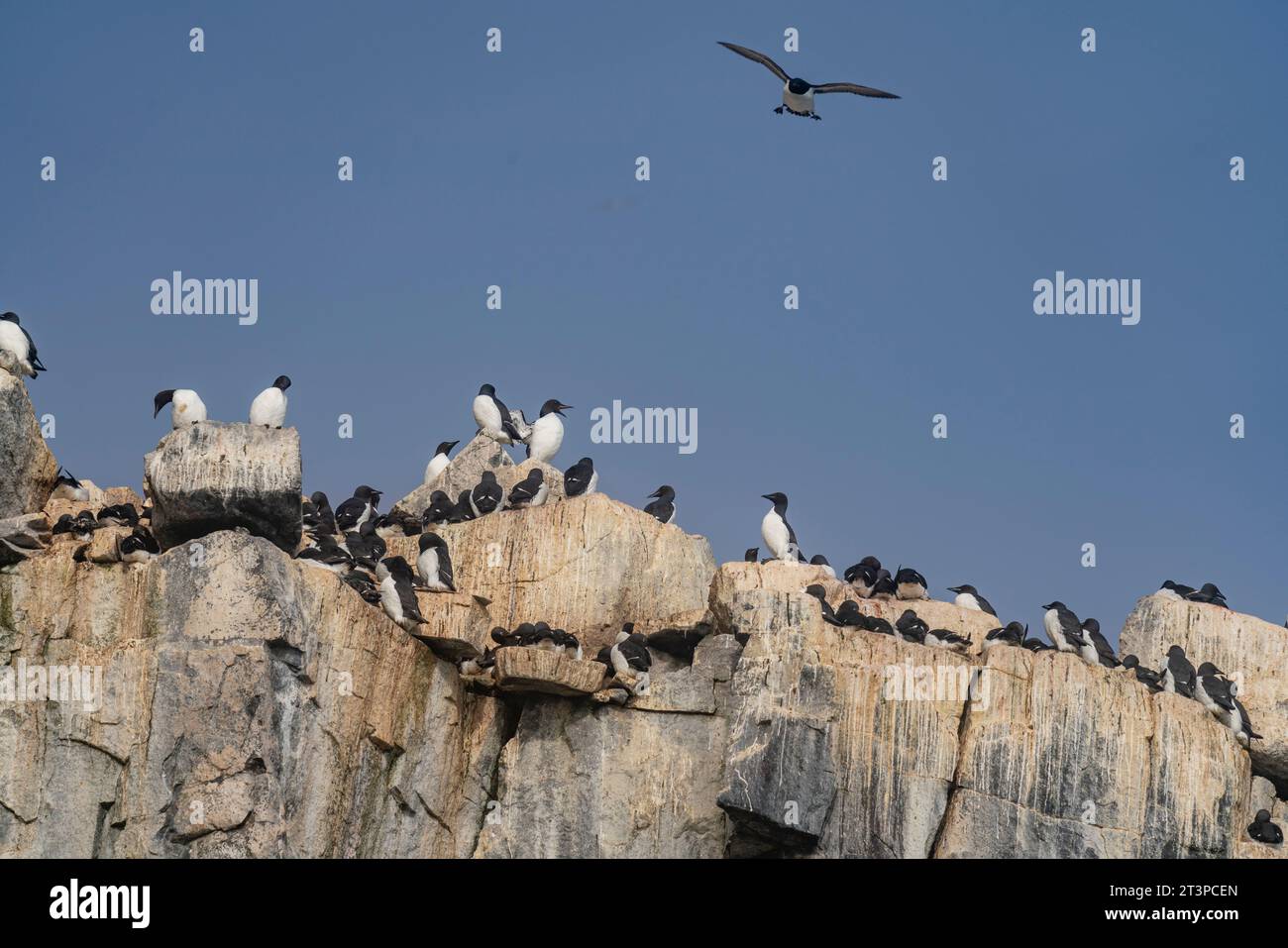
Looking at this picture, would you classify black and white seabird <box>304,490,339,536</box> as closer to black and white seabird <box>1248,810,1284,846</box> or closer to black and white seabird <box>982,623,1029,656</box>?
black and white seabird <box>982,623,1029,656</box>

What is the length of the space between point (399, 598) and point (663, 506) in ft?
17.8

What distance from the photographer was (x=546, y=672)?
28547 mm

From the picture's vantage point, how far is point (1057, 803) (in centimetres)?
2838

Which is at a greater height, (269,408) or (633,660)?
(269,408)

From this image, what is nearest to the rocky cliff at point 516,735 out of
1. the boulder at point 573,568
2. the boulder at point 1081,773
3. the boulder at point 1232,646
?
the boulder at point 1081,773

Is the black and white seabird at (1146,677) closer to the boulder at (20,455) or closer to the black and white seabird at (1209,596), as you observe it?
the black and white seabird at (1209,596)

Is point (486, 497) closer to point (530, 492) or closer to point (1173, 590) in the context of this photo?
point (530, 492)

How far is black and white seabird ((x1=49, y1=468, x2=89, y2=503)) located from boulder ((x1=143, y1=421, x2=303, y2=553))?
3281 millimetres

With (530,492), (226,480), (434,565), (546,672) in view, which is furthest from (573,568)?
(226,480)

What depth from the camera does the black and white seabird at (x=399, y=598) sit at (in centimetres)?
2869

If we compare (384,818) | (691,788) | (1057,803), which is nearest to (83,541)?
(384,818)

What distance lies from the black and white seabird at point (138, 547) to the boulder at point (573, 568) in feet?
13.0

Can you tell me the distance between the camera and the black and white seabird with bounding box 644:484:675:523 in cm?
3247
